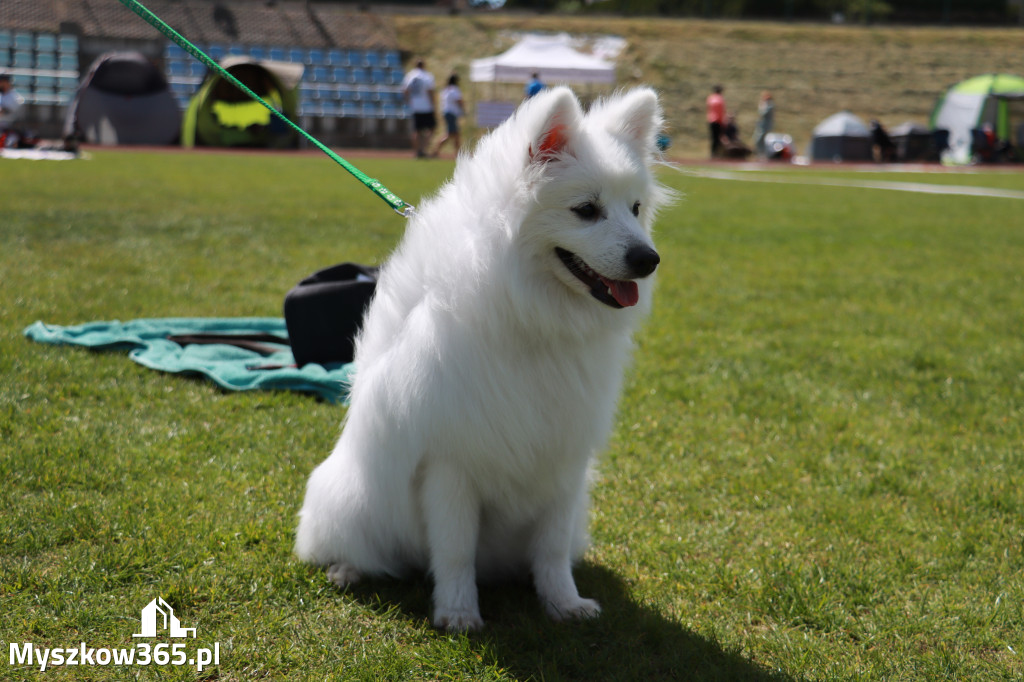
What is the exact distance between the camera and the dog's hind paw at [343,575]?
9.16 feet

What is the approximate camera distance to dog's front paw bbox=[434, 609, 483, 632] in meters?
2.56

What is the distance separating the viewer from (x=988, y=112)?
33.0 meters

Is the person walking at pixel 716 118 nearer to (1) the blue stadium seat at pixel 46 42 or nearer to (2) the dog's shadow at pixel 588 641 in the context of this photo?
(1) the blue stadium seat at pixel 46 42

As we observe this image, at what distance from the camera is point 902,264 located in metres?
9.13

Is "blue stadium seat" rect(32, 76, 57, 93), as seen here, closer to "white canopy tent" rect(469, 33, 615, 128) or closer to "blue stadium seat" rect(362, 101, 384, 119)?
"blue stadium seat" rect(362, 101, 384, 119)

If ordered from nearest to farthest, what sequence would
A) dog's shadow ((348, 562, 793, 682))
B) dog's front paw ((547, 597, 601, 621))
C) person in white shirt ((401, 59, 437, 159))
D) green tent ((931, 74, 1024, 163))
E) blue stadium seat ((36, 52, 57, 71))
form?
dog's shadow ((348, 562, 793, 682))
dog's front paw ((547, 597, 601, 621))
person in white shirt ((401, 59, 437, 159))
green tent ((931, 74, 1024, 163))
blue stadium seat ((36, 52, 57, 71))

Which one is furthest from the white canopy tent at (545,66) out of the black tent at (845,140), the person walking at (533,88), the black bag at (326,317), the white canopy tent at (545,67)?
the black bag at (326,317)

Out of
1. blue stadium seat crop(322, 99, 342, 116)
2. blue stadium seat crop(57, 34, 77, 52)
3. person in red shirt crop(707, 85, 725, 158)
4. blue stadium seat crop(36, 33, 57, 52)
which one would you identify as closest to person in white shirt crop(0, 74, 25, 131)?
blue stadium seat crop(322, 99, 342, 116)

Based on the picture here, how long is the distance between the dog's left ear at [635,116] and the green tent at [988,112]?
35.3m

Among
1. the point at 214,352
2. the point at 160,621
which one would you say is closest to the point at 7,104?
the point at 214,352

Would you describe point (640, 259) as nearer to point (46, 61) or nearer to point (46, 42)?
point (46, 61)

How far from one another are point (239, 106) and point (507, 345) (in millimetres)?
28369

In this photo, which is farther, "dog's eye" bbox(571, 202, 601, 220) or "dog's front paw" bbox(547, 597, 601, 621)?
"dog's front paw" bbox(547, 597, 601, 621)

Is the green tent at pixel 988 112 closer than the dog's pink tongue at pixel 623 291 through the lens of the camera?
No
